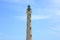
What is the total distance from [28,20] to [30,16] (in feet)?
4.79

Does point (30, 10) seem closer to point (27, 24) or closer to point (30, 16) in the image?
point (30, 16)

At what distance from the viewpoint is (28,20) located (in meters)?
32.3

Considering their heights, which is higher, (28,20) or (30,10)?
(30,10)

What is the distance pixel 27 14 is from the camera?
32688mm

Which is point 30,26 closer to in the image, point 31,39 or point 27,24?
point 27,24

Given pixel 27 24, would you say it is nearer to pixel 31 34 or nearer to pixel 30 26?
pixel 30 26

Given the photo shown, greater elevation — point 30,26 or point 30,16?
point 30,16

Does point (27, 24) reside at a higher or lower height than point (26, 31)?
higher

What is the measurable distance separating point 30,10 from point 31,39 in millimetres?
9272

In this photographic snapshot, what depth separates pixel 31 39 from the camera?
31.7m

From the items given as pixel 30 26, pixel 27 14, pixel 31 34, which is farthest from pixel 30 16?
pixel 31 34

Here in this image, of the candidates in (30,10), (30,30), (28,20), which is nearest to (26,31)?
(30,30)

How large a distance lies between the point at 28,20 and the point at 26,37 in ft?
17.8

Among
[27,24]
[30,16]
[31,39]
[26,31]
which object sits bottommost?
[31,39]
